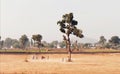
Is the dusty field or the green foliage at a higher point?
the green foliage

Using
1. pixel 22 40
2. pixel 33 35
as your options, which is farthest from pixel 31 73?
pixel 22 40

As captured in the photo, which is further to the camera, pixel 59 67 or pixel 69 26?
pixel 69 26

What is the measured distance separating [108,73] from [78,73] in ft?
9.22

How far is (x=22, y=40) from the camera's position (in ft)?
631

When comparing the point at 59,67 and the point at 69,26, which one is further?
the point at 69,26

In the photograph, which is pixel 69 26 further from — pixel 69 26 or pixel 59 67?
pixel 59 67

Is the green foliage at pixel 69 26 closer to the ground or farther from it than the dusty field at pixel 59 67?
farther from it

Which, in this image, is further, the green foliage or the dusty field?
the green foliage

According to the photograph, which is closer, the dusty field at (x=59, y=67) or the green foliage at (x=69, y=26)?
the dusty field at (x=59, y=67)

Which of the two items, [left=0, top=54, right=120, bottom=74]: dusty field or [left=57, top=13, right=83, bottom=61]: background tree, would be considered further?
[left=57, top=13, right=83, bottom=61]: background tree

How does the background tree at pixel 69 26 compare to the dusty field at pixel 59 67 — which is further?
the background tree at pixel 69 26

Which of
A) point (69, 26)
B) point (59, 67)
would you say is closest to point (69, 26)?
point (69, 26)

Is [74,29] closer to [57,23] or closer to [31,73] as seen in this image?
[57,23]

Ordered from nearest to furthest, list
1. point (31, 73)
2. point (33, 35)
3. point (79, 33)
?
point (31, 73) < point (79, 33) < point (33, 35)
